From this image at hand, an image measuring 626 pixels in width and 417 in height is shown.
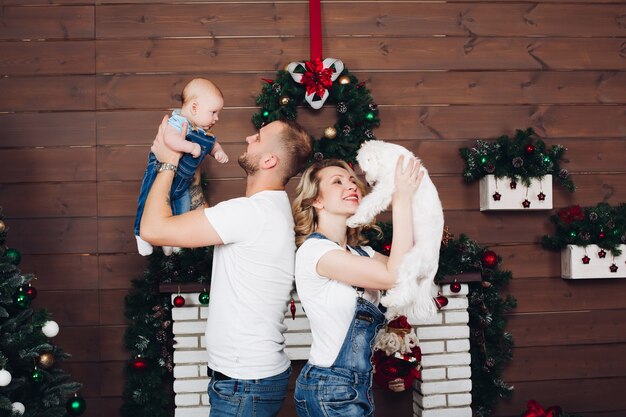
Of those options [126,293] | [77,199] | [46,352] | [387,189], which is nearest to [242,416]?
[387,189]

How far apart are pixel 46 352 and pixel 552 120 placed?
8.89ft

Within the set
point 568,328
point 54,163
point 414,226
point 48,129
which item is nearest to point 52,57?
point 48,129

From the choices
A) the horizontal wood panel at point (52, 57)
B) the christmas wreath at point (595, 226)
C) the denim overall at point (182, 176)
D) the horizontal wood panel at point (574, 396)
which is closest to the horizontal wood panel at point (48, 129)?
the horizontal wood panel at point (52, 57)

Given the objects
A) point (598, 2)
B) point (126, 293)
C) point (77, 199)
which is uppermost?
point (598, 2)

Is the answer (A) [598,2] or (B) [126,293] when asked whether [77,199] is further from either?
(A) [598,2]

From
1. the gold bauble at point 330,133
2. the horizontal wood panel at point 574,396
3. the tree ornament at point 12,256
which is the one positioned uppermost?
the gold bauble at point 330,133

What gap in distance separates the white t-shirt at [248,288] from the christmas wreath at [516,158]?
1661mm

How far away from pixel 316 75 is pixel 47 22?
1.40 metres

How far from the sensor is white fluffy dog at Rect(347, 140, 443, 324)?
1819 millimetres

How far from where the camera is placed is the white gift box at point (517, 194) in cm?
337

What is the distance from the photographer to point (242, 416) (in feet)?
6.20

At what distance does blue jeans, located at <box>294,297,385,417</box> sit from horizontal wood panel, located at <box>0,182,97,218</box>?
74.4 inches

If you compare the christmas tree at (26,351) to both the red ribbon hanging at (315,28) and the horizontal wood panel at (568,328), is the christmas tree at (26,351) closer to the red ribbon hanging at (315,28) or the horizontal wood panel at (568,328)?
the red ribbon hanging at (315,28)

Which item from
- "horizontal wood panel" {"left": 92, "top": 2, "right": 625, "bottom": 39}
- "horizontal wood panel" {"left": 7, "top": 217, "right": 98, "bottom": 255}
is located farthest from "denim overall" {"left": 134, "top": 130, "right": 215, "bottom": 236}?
"horizontal wood panel" {"left": 92, "top": 2, "right": 625, "bottom": 39}
